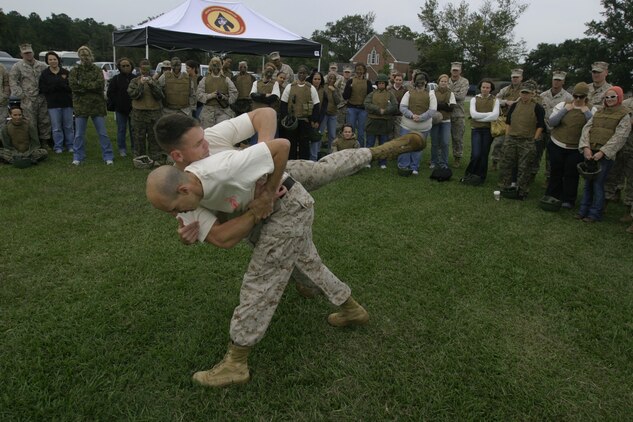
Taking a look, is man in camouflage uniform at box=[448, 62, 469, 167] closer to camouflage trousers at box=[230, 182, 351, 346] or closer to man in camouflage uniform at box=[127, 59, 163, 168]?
man in camouflage uniform at box=[127, 59, 163, 168]

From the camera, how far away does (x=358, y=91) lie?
9.16m

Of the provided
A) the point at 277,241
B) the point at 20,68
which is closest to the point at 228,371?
the point at 277,241

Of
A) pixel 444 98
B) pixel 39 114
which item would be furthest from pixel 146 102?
pixel 444 98

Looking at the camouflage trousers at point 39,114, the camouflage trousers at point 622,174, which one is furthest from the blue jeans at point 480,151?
the camouflage trousers at point 39,114

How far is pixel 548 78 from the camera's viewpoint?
135 ft

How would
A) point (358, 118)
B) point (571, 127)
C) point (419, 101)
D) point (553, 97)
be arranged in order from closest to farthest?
point (571, 127) → point (553, 97) → point (419, 101) → point (358, 118)

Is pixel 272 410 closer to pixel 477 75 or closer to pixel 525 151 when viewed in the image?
pixel 525 151

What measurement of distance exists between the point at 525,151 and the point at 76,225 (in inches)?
256

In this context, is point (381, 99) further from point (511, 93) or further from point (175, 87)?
point (175, 87)

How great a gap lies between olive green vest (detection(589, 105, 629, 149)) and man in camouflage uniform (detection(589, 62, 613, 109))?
0.83 m

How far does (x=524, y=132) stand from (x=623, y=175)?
1623 millimetres

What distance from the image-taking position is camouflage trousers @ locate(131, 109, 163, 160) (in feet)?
26.1

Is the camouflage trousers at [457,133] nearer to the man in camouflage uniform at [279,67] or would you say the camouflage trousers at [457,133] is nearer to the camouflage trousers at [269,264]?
the man in camouflage uniform at [279,67]

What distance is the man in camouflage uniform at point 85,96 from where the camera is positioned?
762cm
